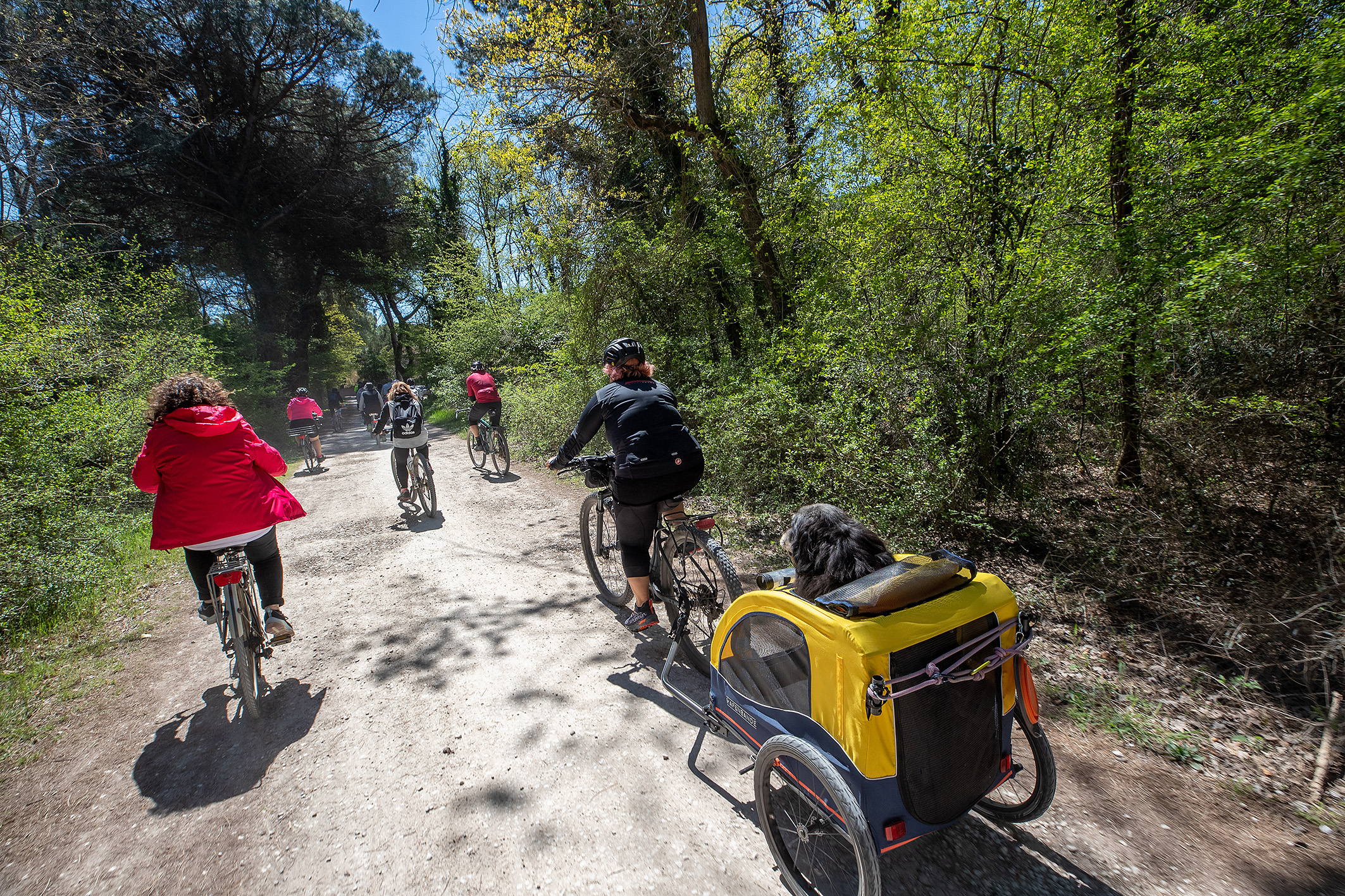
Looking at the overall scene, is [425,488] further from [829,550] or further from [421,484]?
[829,550]

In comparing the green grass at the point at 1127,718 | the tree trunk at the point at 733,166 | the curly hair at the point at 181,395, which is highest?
the tree trunk at the point at 733,166

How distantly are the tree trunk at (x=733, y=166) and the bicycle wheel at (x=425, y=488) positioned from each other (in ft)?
16.9

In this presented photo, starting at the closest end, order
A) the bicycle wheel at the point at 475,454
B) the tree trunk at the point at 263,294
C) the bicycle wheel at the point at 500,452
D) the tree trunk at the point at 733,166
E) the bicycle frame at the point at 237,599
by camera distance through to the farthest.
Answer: the bicycle frame at the point at 237,599
the tree trunk at the point at 733,166
the bicycle wheel at the point at 500,452
the bicycle wheel at the point at 475,454
the tree trunk at the point at 263,294

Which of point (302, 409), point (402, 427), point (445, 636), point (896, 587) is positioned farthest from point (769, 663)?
point (302, 409)

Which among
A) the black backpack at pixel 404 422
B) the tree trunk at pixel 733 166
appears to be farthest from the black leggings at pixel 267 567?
the tree trunk at pixel 733 166

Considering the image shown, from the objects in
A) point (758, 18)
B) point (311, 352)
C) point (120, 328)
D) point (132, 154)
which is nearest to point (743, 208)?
point (758, 18)

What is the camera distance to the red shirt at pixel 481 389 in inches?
423

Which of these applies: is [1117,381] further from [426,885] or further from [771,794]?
[426,885]

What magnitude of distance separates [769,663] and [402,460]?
6.92 meters

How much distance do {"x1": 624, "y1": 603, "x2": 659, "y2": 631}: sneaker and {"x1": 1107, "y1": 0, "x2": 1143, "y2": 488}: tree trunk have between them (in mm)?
3407

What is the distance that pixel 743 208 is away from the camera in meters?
7.19

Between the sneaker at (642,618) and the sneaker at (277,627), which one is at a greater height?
the sneaker at (277,627)

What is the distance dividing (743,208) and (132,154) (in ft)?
77.0

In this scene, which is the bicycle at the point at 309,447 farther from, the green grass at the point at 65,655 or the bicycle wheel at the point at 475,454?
the green grass at the point at 65,655
